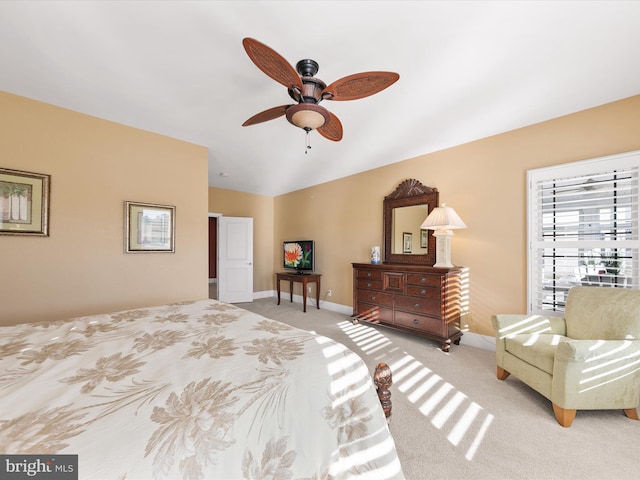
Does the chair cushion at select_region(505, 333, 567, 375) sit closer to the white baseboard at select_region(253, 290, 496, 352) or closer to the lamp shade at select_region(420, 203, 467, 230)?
the white baseboard at select_region(253, 290, 496, 352)

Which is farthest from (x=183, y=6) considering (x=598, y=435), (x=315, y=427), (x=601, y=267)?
(x=601, y=267)

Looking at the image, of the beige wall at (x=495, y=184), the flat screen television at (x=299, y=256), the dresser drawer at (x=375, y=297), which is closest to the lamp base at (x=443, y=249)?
the beige wall at (x=495, y=184)

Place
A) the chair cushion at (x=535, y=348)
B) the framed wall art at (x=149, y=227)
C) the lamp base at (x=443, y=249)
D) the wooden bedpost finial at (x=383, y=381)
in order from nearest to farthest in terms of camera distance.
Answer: the wooden bedpost finial at (x=383, y=381), the chair cushion at (x=535, y=348), the framed wall art at (x=149, y=227), the lamp base at (x=443, y=249)

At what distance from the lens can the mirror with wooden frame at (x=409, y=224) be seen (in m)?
3.65

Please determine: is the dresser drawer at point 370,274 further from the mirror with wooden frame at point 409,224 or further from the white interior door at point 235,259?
the white interior door at point 235,259

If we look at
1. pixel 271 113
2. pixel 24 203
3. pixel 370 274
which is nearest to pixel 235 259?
pixel 370 274

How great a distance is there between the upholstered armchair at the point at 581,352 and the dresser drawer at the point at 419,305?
0.76 m

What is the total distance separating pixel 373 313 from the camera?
12.5 feet

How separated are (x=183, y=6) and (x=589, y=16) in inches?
113

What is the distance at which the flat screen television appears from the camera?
526 centimetres

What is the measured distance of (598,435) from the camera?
5.57 feet

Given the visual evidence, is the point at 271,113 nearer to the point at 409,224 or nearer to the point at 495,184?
the point at 409,224

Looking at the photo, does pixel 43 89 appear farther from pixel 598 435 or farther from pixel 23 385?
pixel 598 435

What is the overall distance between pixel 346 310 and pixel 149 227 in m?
3.33
